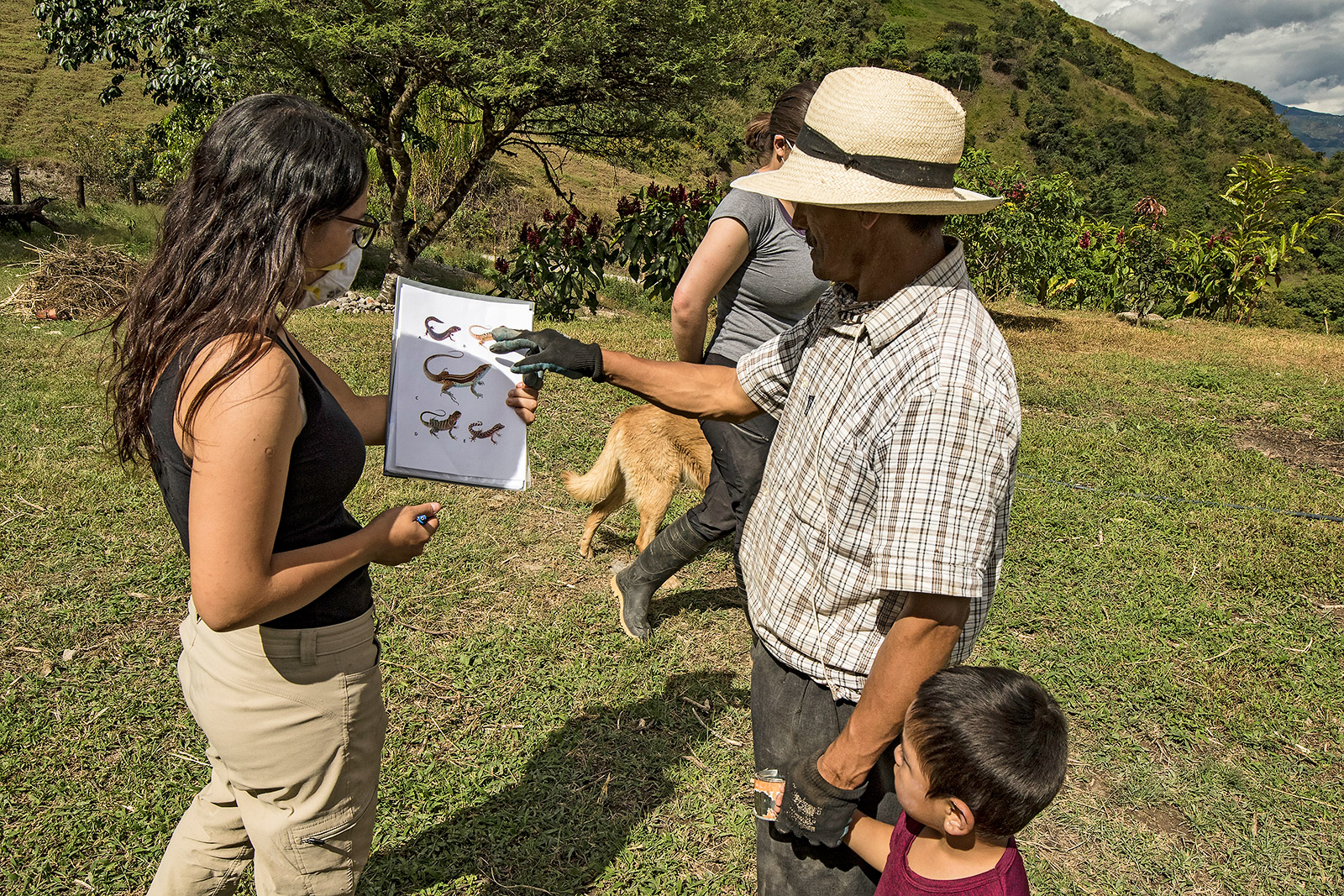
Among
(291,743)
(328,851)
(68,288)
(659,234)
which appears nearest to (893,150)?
(291,743)

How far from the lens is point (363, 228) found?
179 cm

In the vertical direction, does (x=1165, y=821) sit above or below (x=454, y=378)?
below

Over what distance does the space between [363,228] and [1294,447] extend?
8.50m

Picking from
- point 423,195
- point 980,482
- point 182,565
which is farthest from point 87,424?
point 423,195

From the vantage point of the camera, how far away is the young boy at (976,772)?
1.63 meters

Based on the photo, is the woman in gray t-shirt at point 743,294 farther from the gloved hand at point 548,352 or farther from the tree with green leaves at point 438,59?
the tree with green leaves at point 438,59

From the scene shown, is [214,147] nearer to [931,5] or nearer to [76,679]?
[76,679]

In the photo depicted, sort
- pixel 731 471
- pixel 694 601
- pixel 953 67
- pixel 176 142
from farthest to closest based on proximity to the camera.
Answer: pixel 953 67, pixel 176 142, pixel 694 601, pixel 731 471

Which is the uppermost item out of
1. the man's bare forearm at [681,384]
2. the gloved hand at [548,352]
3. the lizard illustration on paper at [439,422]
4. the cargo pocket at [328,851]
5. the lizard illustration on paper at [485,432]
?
the gloved hand at [548,352]

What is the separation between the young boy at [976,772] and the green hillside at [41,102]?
24.2m

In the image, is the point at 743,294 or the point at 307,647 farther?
the point at 743,294

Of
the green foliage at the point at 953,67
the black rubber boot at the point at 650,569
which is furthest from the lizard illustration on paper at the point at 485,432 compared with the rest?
the green foliage at the point at 953,67

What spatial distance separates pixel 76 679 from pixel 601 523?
2.75 m

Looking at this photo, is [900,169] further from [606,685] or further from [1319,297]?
[1319,297]
